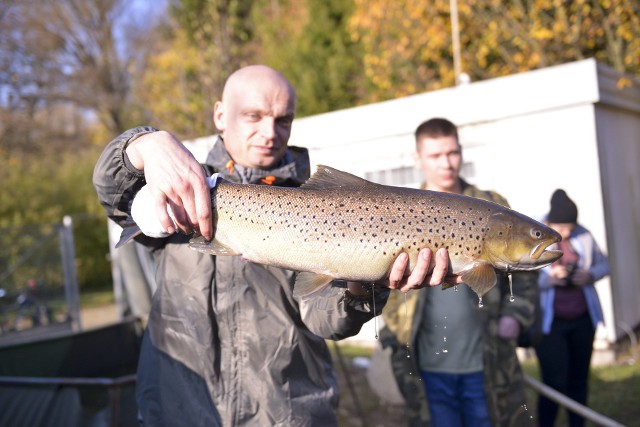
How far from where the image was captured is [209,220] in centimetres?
253

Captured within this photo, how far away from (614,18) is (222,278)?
1504 centimetres

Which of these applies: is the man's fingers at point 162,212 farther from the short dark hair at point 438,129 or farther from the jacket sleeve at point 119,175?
the short dark hair at point 438,129

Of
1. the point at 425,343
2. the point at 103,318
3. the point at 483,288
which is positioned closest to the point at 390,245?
the point at 483,288

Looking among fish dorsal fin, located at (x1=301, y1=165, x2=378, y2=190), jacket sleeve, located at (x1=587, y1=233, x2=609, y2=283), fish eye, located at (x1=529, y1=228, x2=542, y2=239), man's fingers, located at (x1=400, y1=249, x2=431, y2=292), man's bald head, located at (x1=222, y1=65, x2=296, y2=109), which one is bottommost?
jacket sleeve, located at (x1=587, y1=233, x2=609, y2=283)

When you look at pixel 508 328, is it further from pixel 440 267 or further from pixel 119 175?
pixel 119 175

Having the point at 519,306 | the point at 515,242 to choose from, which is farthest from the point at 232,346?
the point at 519,306

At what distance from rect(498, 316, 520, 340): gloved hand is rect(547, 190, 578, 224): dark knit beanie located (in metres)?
1.64

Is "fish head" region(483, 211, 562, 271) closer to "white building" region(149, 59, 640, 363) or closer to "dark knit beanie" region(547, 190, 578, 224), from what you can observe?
"dark knit beanie" region(547, 190, 578, 224)

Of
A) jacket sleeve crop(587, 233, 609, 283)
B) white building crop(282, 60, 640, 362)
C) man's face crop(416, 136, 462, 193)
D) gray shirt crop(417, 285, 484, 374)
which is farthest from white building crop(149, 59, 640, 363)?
man's face crop(416, 136, 462, 193)

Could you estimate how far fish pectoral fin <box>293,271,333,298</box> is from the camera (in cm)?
260

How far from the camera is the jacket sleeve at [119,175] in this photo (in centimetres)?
274

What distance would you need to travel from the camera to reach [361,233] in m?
2.58

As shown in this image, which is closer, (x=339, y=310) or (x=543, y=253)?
(x=543, y=253)

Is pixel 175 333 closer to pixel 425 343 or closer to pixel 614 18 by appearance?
pixel 425 343
